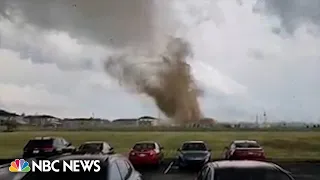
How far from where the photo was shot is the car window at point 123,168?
8.51 m

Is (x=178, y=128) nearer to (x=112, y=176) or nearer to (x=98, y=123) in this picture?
(x=98, y=123)

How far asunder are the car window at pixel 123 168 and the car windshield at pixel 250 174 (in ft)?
3.98

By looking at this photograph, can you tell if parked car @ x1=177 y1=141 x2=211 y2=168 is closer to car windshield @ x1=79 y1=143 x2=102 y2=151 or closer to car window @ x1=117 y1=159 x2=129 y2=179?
car windshield @ x1=79 y1=143 x2=102 y2=151

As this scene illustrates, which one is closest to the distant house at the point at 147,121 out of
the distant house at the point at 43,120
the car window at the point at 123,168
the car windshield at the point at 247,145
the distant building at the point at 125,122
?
the distant building at the point at 125,122

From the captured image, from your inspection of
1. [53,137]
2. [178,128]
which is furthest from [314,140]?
[53,137]

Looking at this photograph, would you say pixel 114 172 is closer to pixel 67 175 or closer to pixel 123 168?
pixel 123 168

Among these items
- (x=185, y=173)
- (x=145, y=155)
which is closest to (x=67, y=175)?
(x=185, y=173)

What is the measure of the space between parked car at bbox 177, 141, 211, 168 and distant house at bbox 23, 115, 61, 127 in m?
7.19

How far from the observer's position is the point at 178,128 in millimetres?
29766

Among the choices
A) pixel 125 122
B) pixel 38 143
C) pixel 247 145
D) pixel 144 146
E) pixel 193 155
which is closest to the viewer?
pixel 193 155

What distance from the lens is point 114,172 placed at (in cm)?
820

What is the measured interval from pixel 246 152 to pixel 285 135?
237 inches

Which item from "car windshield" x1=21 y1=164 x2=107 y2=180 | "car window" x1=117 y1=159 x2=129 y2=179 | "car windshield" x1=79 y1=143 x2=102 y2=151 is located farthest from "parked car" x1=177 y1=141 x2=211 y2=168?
"car windshield" x1=21 y1=164 x2=107 y2=180

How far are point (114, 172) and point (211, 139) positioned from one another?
65.6 feet
